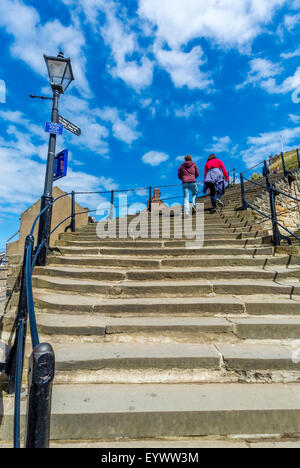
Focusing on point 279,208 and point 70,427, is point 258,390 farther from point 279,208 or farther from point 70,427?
point 279,208

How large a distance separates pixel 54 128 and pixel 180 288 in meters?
3.52

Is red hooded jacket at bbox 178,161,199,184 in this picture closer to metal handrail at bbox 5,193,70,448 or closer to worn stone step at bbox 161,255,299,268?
worn stone step at bbox 161,255,299,268

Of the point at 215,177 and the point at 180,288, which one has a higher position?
the point at 215,177

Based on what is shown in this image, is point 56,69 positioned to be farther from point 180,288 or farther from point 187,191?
point 187,191

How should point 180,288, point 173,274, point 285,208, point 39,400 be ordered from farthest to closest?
1. point 285,208
2. point 173,274
3. point 180,288
4. point 39,400

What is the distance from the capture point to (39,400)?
4.03 feet

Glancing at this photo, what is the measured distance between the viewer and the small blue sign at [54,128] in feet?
13.8

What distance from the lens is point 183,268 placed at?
4195 mm

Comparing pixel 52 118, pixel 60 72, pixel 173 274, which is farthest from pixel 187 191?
pixel 60 72

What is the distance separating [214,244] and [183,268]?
1266 millimetres

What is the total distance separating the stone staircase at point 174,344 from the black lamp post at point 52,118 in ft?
1.73

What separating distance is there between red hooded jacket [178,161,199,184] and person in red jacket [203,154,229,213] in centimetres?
36

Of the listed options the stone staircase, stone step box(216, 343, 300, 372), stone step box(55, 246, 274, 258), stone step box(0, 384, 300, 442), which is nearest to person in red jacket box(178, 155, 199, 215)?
stone step box(55, 246, 274, 258)

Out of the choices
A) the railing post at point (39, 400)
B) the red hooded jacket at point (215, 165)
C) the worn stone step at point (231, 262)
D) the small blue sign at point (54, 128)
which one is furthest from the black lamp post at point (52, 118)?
the red hooded jacket at point (215, 165)
